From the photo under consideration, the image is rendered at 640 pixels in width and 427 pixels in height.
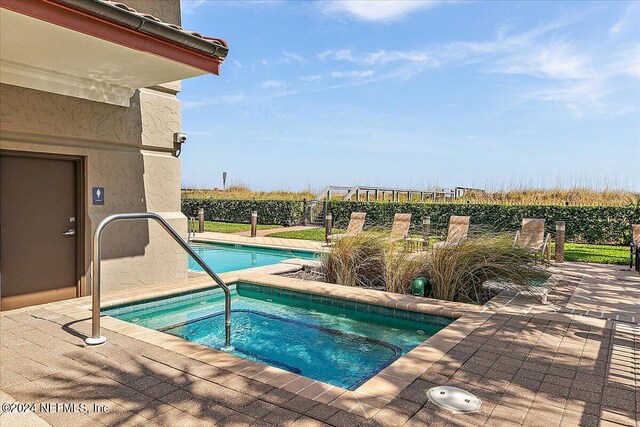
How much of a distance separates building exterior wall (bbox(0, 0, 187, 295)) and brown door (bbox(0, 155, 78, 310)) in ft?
0.70

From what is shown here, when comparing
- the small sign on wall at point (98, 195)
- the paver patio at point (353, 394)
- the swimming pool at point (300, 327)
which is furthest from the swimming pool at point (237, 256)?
the paver patio at point (353, 394)

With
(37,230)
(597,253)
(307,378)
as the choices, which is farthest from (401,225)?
(307,378)

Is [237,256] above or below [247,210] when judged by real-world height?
below

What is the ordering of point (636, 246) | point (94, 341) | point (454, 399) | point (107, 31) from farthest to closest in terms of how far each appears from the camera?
1. point (636, 246)
2. point (107, 31)
3. point (94, 341)
4. point (454, 399)

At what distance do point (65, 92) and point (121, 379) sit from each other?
427cm

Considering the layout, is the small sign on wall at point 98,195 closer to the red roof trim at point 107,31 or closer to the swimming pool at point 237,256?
the red roof trim at point 107,31

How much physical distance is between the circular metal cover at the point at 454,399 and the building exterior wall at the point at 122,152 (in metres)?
5.22

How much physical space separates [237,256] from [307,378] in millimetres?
9054

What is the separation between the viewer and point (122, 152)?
651 centimetres

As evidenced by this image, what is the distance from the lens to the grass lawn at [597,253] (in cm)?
1065

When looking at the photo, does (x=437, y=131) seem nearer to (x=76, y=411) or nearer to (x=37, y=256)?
(x=37, y=256)

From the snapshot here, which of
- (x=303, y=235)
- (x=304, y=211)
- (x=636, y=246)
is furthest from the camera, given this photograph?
(x=304, y=211)

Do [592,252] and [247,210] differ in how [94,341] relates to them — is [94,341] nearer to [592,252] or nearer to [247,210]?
[592,252]

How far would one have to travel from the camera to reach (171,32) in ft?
15.2
